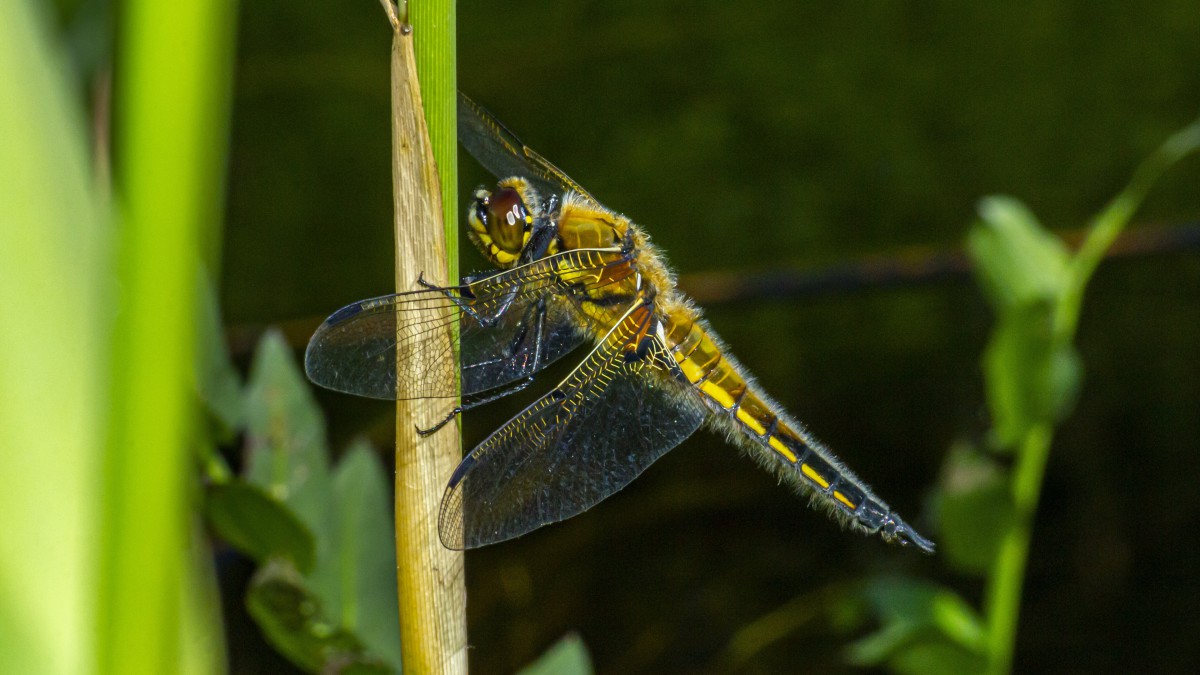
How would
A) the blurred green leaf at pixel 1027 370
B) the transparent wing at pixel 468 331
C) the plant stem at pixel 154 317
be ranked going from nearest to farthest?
1. the plant stem at pixel 154 317
2. the transparent wing at pixel 468 331
3. the blurred green leaf at pixel 1027 370

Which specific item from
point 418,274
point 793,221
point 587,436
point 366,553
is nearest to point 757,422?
point 587,436

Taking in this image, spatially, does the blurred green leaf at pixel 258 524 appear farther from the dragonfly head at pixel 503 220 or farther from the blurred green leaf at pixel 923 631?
the blurred green leaf at pixel 923 631

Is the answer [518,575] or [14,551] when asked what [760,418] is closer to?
[14,551]

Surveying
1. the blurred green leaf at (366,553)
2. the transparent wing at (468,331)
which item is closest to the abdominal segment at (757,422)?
the transparent wing at (468,331)

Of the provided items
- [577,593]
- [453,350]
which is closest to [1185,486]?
[577,593]

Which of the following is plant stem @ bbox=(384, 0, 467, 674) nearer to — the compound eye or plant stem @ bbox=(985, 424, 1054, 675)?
the compound eye

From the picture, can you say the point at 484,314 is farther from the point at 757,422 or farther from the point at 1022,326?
the point at 1022,326
